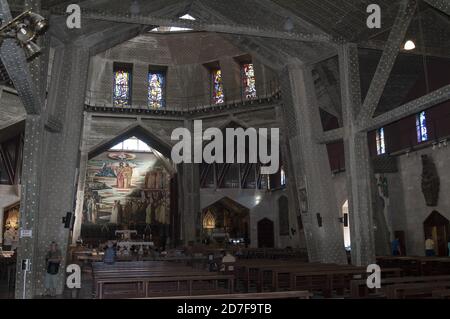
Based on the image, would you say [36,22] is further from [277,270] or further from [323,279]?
[323,279]

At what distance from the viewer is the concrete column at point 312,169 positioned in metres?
15.1

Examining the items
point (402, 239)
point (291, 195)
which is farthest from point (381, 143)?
point (291, 195)

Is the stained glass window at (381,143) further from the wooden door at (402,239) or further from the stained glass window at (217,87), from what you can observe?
the stained glass window at (217,87)

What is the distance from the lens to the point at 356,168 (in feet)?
45.3

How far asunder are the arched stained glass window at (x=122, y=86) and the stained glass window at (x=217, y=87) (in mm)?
5238

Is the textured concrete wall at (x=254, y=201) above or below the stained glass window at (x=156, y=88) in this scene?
below

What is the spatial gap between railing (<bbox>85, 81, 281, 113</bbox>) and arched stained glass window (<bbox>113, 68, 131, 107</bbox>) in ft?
1.79

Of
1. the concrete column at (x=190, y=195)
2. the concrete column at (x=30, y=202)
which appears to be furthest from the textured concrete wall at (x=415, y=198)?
the concrete column at (x=30, y=202)

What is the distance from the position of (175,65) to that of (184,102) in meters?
2.39

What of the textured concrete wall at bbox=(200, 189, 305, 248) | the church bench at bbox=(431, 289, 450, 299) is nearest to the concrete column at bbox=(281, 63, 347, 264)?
the church bench at bbox=(431, 289, 450, 299)

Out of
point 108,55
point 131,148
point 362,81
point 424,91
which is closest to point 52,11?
point 362,81

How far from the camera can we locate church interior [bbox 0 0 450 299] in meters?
10.5

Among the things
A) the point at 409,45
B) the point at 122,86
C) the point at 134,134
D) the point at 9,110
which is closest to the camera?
the point at 409,45

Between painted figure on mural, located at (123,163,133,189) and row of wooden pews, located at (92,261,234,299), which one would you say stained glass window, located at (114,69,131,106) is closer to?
painted figure on mural, located at (123,163,133,189)
